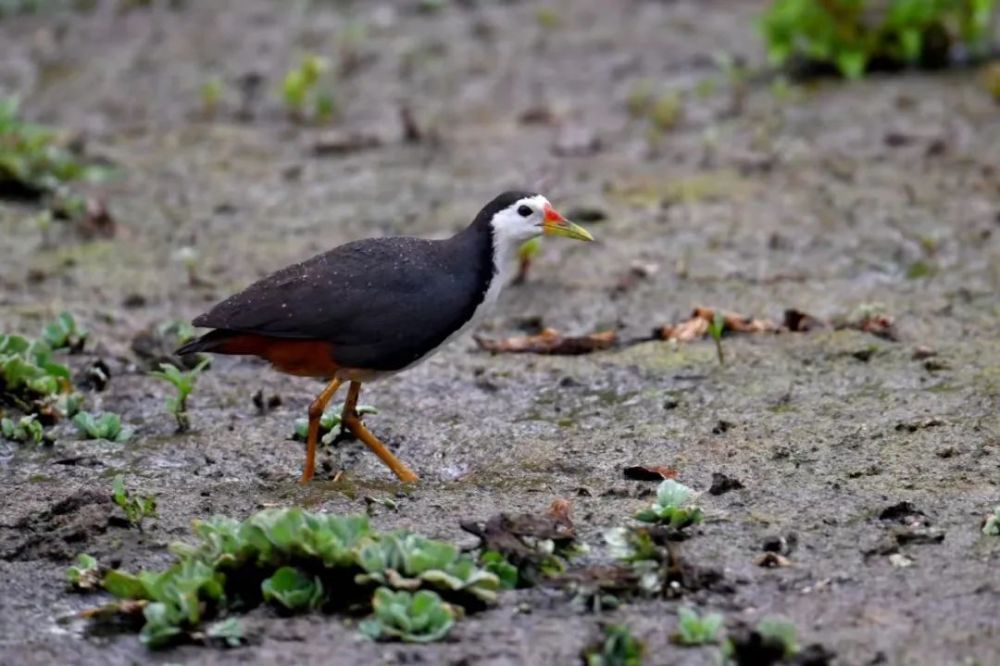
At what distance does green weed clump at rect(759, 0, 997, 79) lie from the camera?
10.6m

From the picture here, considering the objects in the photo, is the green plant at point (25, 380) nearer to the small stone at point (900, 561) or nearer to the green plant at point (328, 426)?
the green plant at point (328, 426)

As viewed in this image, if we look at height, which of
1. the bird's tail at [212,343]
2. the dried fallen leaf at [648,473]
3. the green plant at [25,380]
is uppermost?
the bird's tail at [212,343]

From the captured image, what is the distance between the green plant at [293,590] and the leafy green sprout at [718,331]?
261 centimetres

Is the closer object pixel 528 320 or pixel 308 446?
pixel 308 446

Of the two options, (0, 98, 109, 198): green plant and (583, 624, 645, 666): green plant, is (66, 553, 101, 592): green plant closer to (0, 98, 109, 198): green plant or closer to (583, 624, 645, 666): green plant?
(583, 624, 645, 666): green plant

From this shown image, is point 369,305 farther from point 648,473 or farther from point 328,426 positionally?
point 648,473

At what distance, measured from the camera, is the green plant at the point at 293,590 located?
15.3ft

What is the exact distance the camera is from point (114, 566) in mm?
5160

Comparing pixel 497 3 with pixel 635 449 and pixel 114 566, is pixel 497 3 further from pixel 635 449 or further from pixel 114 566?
pixel 114 566

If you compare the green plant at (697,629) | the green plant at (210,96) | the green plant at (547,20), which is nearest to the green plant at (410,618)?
the green plant at (697,629)

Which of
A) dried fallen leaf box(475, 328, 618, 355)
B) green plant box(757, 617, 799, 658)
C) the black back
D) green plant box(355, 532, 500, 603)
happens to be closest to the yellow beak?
the black back

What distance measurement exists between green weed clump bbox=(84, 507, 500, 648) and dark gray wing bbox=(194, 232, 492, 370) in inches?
45.6

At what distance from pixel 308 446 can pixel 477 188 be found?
3.81 m

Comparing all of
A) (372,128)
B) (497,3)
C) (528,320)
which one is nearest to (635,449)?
(528,320)
